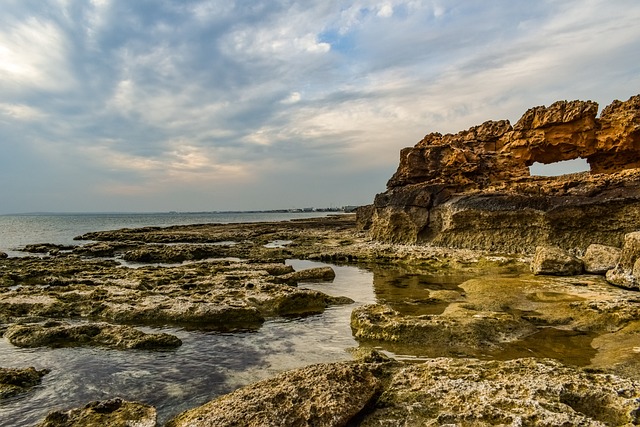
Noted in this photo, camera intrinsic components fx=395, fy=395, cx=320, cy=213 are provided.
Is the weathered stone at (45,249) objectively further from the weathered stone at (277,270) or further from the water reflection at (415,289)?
the water reflection at (415,289)

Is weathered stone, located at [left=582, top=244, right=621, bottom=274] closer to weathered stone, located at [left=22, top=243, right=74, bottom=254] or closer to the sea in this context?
the sea

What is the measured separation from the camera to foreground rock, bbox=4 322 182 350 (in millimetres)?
11508

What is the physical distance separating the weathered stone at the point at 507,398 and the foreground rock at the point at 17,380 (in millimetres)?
7612

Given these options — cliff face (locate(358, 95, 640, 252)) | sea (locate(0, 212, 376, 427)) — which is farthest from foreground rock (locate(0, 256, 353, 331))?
cliff face (locate(358, 95, 640, 252))

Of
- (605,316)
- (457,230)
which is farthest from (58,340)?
(457,230)

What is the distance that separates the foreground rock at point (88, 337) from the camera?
1151cm

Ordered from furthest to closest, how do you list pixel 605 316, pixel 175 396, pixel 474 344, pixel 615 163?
pixel 615 163 < pixel 605 316 < pixel 474 344 < pixel 175 396

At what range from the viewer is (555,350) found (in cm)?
1028

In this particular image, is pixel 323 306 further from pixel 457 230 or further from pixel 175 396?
pixel 457 230

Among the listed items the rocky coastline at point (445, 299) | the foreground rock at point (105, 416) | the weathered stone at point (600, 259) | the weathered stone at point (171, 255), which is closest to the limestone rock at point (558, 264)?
the rocky coastline at point (445, 299)

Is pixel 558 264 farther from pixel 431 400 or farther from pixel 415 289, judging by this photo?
pixel 431 400

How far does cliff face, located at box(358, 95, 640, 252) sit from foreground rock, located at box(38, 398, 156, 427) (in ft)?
81.6

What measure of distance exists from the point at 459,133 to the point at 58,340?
3724cm

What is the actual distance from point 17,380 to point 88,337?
10.7 ft
